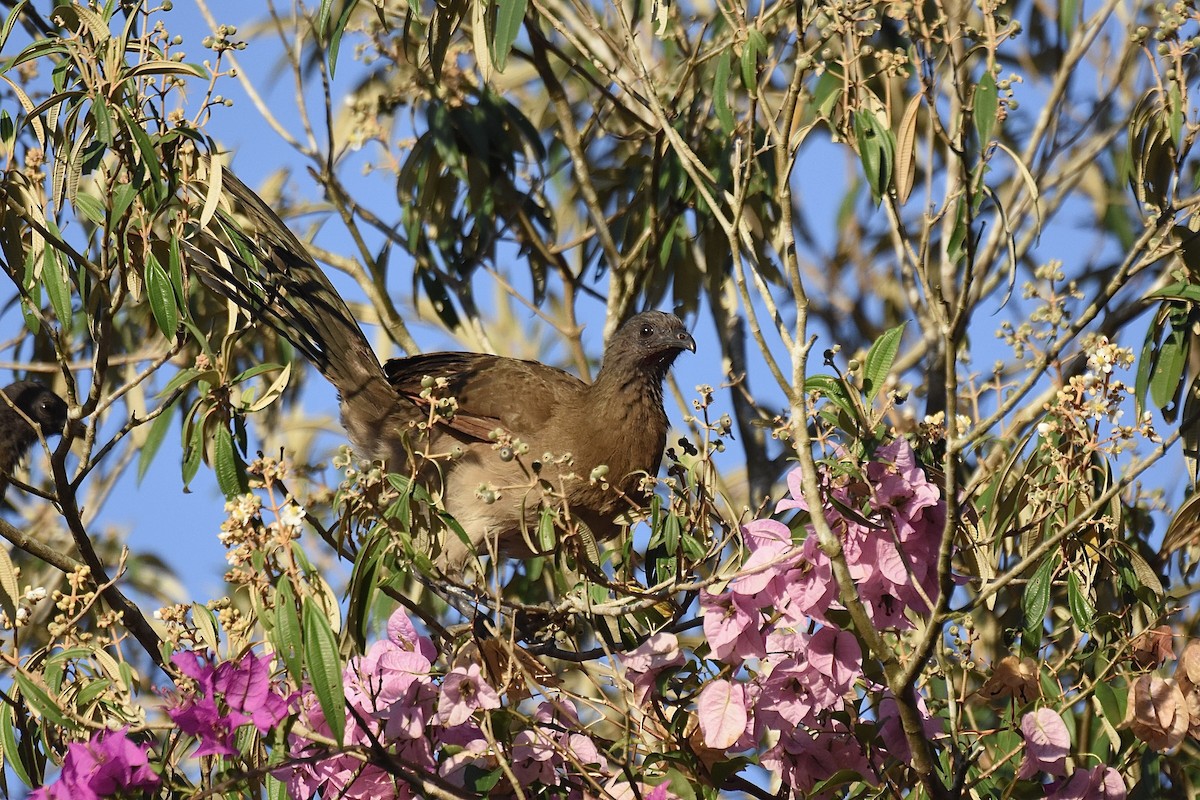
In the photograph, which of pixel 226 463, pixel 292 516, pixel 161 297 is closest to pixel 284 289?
pixel 226 463

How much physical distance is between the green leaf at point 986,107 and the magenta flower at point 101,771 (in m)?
2.00

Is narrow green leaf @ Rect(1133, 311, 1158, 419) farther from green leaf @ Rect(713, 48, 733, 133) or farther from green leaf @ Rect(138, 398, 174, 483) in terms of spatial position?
green leaf @ Rect(138, 398, 174, 483)

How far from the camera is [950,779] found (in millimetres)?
2711

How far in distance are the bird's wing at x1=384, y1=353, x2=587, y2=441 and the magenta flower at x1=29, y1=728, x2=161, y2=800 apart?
2676mm

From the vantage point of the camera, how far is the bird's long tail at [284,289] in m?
3.76

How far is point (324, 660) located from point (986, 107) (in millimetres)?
1736

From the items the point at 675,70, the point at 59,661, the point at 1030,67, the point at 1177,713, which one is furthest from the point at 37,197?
the point at 1030,67

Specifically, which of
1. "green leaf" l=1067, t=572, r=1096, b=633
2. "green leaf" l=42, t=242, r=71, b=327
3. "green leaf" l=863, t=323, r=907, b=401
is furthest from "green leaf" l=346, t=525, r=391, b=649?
"green leaf" l=1067, t=572, r=1096, b=633

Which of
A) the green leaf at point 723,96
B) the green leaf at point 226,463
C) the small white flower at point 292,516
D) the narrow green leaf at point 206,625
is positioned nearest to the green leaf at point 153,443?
the green leaf at point 226,463

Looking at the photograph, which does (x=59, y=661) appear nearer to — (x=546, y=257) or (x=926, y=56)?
(x=926, y=56)

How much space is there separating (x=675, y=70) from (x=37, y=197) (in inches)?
121

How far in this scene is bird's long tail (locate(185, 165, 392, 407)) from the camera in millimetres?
3762

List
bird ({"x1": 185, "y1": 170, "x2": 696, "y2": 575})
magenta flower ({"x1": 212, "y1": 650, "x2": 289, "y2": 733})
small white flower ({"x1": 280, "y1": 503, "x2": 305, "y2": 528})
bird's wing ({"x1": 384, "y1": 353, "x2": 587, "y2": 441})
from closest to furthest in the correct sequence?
1. small white flower ({"x1": 280, "y1": 503, "x2": 305, "y2": 528})
2. magenta flower ({"x1": 212, "y1": 650, "x2": 289, "y2": 733})
3. bird ({"x1": 185, "y1": 170, "x2": 696, "y2": 575})
4. bird's wing ({"x1": 384, "y1": 353, "x2": 587, "y2": 441})

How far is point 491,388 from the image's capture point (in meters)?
5.40
